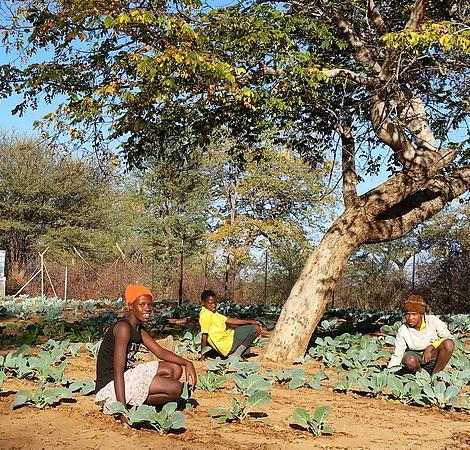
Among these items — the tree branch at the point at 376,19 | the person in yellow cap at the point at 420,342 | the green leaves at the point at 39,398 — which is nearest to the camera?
the green leaves at the point at 39,398

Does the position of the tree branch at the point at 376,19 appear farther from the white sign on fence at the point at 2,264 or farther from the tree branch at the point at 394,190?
the white sign on fence at the point at 2,264

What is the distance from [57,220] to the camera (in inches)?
1409

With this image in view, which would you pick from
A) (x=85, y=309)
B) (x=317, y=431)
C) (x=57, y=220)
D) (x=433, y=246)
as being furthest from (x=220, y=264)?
(x=317, y=431)

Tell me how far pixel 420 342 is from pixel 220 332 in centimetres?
240

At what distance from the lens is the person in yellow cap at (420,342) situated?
7035 mm

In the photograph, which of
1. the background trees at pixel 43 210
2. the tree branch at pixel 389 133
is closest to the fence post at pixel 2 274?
the background trees at pixel 43 210

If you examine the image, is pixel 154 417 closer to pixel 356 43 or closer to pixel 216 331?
pixel 216 331

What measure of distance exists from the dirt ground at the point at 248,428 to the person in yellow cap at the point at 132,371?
21cm

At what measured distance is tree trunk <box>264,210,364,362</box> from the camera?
8.98 m

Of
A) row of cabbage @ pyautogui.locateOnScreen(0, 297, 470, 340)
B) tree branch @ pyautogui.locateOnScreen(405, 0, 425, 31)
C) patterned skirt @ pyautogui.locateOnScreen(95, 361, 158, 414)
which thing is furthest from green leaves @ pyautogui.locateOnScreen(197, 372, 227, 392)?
tree branch @ pyautogui.locateOnScreen(405, 0, 425, 31)

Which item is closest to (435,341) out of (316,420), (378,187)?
(316,420)

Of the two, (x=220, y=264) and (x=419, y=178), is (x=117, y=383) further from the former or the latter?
(x=220, y=264)

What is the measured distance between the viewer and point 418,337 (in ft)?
23.7

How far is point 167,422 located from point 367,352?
364cm
